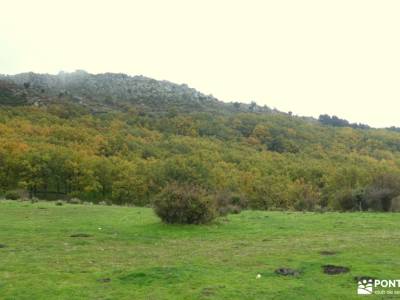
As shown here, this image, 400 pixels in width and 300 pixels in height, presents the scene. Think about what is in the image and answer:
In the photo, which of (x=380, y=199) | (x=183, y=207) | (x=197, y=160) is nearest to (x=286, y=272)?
(x=183, y=207)

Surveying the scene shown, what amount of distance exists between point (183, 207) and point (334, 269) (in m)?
12.1

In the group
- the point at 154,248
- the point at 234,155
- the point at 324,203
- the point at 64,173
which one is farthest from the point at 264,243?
the point at 234,155

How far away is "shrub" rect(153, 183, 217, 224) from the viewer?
24.4 meters

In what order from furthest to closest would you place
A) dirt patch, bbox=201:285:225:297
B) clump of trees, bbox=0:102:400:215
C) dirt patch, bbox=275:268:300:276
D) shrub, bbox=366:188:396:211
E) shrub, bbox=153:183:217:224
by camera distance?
clump of trees, bbox=0:102:400:215
shrub, bbox=366:188:396:211
shrub, bbox=153:183:217:224
dirt patch, bbox=275:268:300:276
dirt patch, bbox=201:285:225:297

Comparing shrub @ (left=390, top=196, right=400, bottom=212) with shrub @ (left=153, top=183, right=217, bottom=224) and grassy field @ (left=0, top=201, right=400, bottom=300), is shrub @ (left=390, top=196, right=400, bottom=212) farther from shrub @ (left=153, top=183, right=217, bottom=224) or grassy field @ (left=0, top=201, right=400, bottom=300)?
shrub @ (left=153, top=183, right=217, bottom=224)

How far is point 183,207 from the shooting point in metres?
24.4

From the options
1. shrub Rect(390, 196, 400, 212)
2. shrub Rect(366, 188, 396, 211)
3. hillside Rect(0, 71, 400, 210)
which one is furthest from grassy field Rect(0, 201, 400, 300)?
shrub Rect(366, 188, 396, 211)

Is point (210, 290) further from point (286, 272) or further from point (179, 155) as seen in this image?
point (179, 155)

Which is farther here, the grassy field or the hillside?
the hillside

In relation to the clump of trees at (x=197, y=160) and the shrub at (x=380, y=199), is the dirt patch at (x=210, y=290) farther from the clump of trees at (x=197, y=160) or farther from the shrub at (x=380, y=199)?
the shrub at (x=380, y=199)

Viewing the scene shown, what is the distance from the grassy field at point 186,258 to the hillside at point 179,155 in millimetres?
8924

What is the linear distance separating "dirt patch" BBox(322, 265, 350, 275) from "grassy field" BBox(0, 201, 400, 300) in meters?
0.26

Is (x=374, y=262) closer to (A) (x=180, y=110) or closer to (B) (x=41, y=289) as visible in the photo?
(B) (x=41, y=289)

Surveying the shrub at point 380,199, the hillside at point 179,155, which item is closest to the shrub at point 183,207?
the hillside at point 179,155
